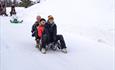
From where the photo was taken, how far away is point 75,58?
9594 millimetres

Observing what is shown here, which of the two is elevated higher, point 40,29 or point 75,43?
point 40,29

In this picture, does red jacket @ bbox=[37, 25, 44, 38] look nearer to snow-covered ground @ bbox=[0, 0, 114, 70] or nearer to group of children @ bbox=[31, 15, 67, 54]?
group of children @ bbox=[31, 15, 67, 54]

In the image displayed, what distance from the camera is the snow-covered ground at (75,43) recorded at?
28.1ft

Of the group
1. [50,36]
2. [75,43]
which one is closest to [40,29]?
[50,36]

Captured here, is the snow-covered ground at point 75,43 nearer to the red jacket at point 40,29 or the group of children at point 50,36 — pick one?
the group of children at point 50,36

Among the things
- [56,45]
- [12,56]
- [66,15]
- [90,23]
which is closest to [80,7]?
[66,15]

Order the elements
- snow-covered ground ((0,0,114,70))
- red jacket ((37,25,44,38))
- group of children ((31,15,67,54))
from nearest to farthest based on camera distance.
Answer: snow-covered ground ((0,0,114,70)), group of children ((31,15,67,54)), red jacket ((37,25,44,38))

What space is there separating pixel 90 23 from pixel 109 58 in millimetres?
6999

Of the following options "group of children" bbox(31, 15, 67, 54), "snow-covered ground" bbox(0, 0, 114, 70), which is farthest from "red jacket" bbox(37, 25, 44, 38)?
"snow-covered ground" bbox(0, 0, 114, 70)

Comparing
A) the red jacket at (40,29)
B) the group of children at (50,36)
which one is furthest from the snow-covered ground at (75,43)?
the red jacket at (40,29)

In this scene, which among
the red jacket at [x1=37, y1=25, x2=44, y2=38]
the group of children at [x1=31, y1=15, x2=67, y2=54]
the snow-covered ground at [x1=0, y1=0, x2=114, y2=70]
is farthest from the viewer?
the red jacket at [x1=37, y1=25, x2=44, y2=38]

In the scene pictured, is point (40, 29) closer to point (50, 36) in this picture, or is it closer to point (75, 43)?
point (50, 36)

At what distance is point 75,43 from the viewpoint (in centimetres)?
1255

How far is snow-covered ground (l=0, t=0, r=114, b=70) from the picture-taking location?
8.55 metres
